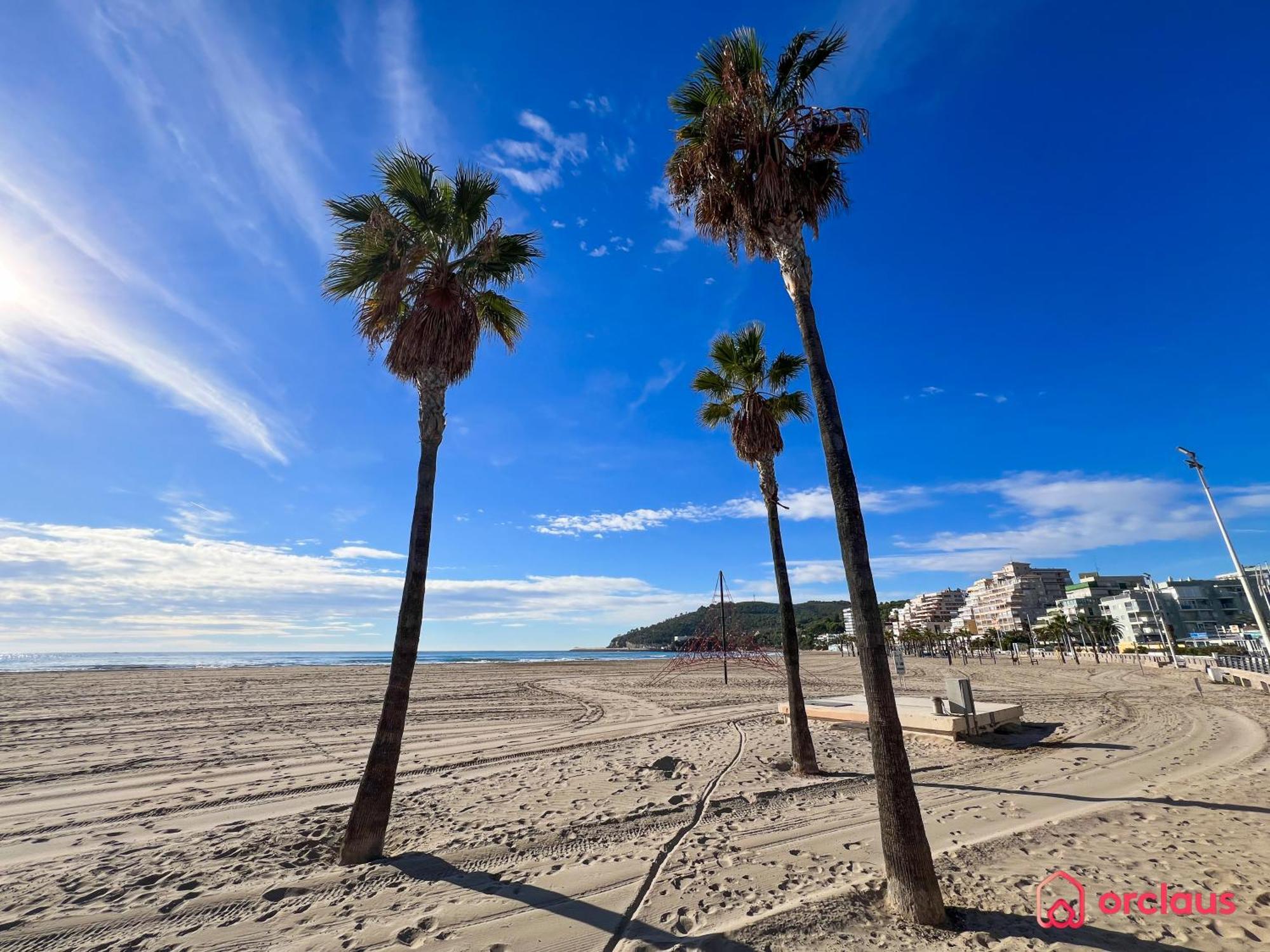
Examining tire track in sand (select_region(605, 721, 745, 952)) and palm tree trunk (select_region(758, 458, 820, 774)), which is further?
palm tree trunk (select_region(758, 458, 820, 774))

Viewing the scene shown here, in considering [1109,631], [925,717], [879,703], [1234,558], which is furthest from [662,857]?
[1109,631]

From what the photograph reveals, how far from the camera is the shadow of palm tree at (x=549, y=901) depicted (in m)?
4.54

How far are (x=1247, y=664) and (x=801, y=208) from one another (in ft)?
130

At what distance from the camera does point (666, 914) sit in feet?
16.5

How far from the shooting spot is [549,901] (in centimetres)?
534

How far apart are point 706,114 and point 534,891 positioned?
33.3ft

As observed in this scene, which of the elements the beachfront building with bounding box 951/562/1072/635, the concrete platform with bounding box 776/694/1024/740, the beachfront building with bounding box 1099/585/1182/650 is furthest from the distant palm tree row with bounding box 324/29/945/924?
the beachfront building with bounding box 951/562/1072/635

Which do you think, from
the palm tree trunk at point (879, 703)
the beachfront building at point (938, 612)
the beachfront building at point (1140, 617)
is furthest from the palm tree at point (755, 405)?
the beachfront building at point (938, 612)

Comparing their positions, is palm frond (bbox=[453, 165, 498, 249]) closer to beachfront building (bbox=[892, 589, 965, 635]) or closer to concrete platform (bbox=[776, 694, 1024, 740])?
concrete platform (bbox=[776, 694, 1024, 740])

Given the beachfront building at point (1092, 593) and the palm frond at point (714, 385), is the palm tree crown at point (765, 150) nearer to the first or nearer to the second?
the palm frond at point (714, 385)

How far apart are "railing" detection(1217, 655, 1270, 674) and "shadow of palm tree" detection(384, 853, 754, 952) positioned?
35.9 metres

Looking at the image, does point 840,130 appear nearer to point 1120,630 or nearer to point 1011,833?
point 1011,833

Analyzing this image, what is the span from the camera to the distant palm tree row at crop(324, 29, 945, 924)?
528cm

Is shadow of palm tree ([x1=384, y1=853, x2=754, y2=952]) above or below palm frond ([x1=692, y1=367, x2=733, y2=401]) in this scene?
below
